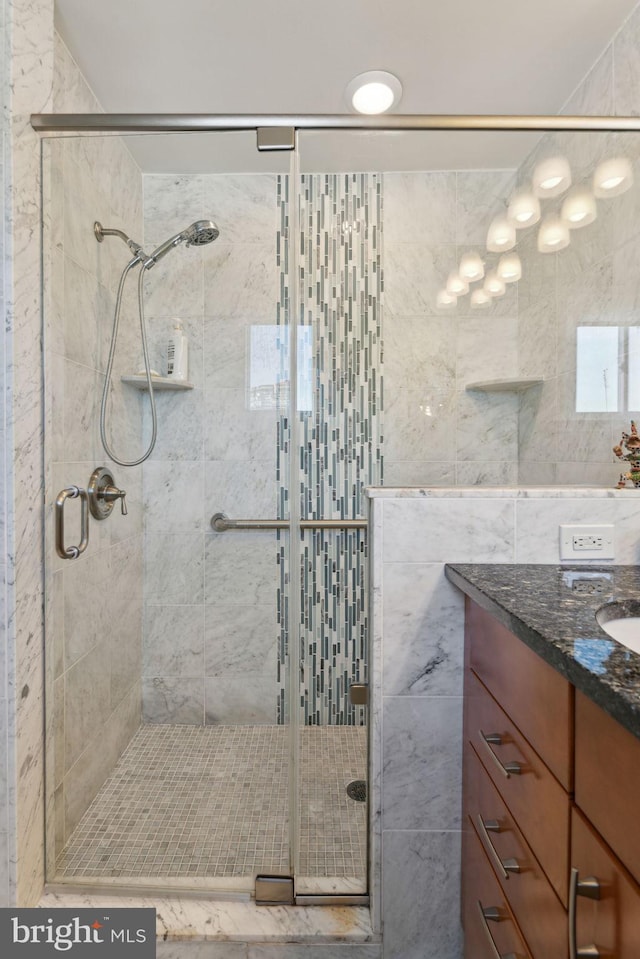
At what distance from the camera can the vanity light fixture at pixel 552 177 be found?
4.24ft

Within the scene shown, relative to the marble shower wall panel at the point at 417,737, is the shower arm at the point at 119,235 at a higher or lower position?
higher

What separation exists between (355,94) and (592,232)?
945 mm

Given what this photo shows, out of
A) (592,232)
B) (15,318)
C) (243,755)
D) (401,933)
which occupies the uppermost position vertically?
(592,232)

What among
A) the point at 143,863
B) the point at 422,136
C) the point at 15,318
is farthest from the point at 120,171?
the point at 143,863

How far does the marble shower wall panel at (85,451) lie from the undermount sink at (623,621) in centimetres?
113

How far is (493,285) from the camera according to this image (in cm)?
133

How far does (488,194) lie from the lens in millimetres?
1302

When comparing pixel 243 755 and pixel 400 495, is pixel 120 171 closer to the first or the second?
pixel 400 495

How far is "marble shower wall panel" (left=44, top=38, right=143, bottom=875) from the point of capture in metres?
1.33

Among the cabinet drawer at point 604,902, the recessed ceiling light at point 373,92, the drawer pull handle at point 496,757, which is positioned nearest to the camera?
the cabinet drawer at point 604,902

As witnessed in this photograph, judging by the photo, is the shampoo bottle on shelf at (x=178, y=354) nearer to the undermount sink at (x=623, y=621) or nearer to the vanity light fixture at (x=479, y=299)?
the vanity light fixture at (x=479, y=299)

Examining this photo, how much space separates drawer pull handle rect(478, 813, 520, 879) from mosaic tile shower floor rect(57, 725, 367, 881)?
31 centimetres

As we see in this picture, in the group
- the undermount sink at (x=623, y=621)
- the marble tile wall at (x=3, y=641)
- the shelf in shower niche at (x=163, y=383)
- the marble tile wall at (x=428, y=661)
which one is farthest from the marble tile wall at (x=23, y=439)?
the undermount sink at (x=623, y=621)

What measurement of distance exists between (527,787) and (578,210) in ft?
4.43
